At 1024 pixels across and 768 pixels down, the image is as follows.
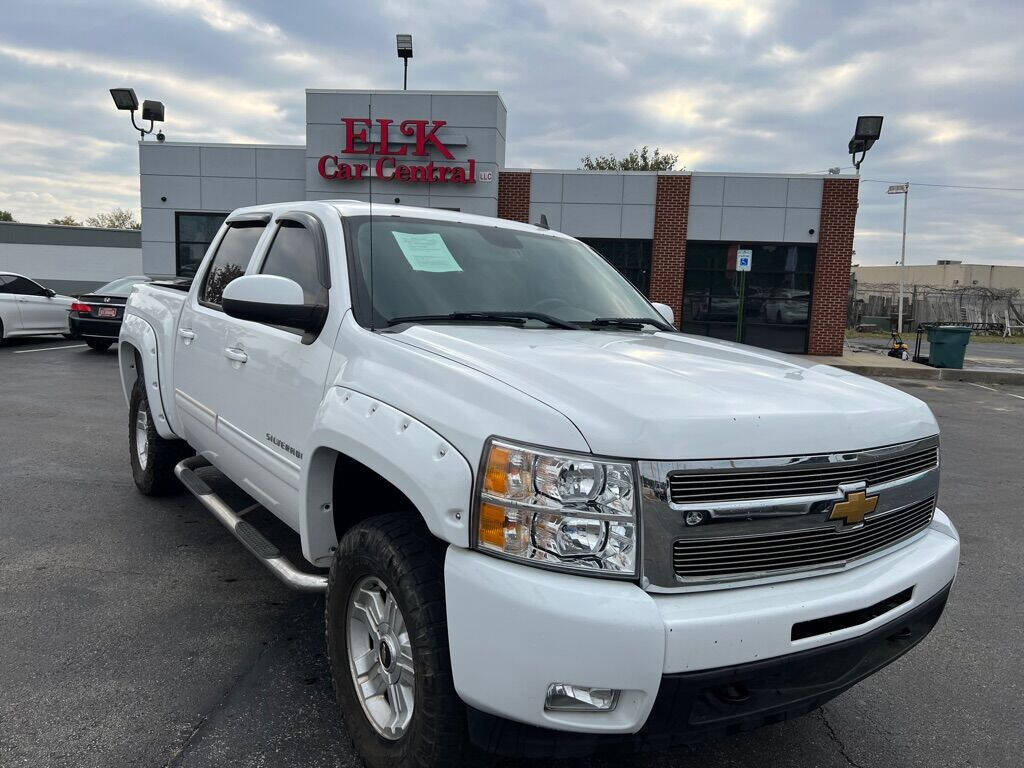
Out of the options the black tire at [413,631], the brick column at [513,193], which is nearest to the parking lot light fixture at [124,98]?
the brick column at [513,193]

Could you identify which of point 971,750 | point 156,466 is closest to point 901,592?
point 971,750

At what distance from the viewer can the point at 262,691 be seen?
292 cm

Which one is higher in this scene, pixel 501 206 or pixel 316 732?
pixel 501 206

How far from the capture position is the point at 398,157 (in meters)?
18.5

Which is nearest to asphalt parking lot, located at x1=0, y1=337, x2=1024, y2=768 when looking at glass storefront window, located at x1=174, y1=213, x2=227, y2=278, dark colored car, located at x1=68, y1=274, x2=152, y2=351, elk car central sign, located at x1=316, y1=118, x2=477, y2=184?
dark colored car, located at x1=68, y1=274, x2=152, y2=351

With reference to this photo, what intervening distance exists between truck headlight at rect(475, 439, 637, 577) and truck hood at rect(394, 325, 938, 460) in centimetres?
7

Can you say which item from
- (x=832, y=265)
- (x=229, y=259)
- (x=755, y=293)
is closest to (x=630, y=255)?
(x=755, y=293)

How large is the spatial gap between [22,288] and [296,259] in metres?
14.5

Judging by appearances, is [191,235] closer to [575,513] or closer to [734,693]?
[575,513]

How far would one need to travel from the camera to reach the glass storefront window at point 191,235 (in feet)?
64.3

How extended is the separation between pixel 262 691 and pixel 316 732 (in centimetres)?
39

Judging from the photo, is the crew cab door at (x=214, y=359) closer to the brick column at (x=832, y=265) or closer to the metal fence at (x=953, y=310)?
the brick column at (x=832, y=265)

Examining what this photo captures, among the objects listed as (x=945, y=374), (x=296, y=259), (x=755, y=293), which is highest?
(x=296, y=259)

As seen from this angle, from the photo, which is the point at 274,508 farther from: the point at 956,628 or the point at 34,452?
the point at 34,452
